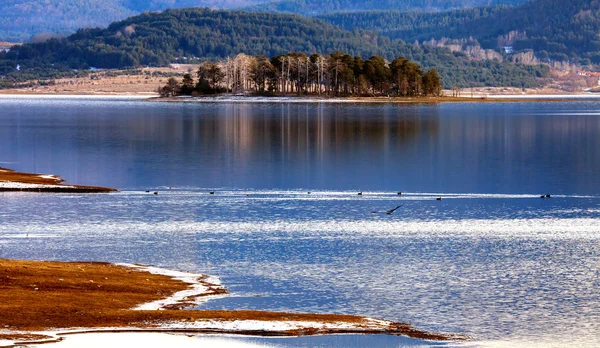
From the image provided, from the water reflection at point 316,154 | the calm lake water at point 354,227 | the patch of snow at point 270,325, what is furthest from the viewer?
the water reflection at point 316,154

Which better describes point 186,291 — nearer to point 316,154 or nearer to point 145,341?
point 145,341

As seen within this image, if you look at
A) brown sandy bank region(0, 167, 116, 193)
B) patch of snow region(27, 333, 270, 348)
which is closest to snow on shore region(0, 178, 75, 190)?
brown sandy bank region(0, 167, 116, 193)

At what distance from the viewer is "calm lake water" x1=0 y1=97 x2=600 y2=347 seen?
2805cm

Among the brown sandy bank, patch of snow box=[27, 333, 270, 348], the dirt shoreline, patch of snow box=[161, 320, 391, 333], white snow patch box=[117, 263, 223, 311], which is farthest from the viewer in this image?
the brown sandy bank

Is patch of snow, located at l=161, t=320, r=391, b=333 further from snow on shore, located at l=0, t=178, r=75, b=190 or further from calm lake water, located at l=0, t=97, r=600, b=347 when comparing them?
snow on shore, located at l=0, t=178, r=75, b=190

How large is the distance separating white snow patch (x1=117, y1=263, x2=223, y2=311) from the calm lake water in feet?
2.24

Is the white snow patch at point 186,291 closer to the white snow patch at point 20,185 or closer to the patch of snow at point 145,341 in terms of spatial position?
the patch of snow at point 145,341

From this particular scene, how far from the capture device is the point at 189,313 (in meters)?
25.9

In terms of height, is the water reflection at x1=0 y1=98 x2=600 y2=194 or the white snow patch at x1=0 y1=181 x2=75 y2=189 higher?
the white snow patch at x1=0 y1=181 x2=75 y2=189

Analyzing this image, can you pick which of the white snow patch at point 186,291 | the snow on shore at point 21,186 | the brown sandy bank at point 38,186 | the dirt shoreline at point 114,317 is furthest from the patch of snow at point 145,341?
the snow on shore at point 21,186

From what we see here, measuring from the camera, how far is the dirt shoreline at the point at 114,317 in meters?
23.9

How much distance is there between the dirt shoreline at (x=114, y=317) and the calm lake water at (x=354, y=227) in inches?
30.4

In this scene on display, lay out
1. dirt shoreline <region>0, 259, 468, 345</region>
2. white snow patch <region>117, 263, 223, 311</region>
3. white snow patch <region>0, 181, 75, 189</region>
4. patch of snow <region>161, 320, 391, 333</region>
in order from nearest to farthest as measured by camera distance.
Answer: dirt shoreline <region>0, 259, 468, 345</region> → patch of snow <region>161, 320, 391, 333</region> → white snow patch <region>117, 263, 223, 311</region> → white snow patch <region>0, 181, 75, 189</region>

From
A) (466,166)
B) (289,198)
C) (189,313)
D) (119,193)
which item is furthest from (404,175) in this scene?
(189,313)
